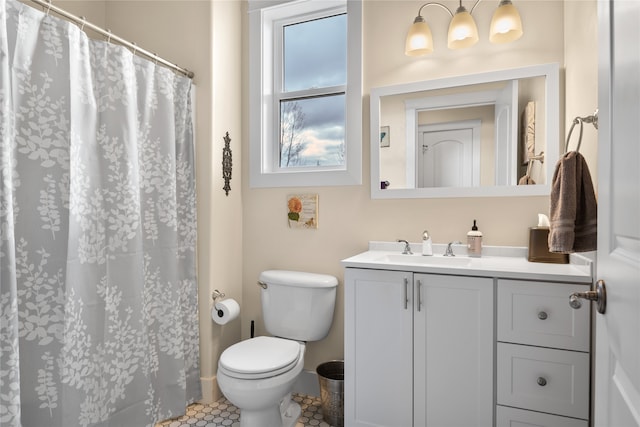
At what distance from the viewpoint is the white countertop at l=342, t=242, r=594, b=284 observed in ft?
4.86

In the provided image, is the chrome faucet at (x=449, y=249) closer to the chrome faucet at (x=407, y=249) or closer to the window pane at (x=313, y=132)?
the chrome faucet at (x=407, y=249)

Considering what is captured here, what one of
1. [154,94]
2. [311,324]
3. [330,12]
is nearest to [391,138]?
[330,12]

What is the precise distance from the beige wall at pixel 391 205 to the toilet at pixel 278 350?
20 cm

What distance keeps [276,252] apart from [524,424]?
1591mm

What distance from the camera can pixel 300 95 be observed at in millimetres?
2533

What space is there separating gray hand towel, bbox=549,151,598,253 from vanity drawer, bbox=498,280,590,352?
199mm

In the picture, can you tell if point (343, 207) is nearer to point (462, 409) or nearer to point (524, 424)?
point (462, 409)

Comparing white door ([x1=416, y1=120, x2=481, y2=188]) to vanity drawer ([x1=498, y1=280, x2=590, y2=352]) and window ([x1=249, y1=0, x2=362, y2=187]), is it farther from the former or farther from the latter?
vanity drawer ([x1=498, y1=280, x2=590, y2=352])

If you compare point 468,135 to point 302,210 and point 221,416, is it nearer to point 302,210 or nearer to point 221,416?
point 302,210

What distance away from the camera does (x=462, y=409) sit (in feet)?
5.26

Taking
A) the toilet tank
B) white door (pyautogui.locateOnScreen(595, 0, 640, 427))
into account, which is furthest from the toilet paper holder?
white door (pyautogui.locateOnScreen(595, 0, 640, 427))

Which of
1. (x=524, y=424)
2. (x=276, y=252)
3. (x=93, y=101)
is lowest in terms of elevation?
(x=524, y=424)

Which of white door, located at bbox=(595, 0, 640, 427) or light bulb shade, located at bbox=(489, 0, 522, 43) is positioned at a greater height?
light bulb shade, located at bbox=(489, 0, 522, 43)

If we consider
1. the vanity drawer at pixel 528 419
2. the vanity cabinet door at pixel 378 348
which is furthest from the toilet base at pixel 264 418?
the vanity drawer at pixel 528 419
